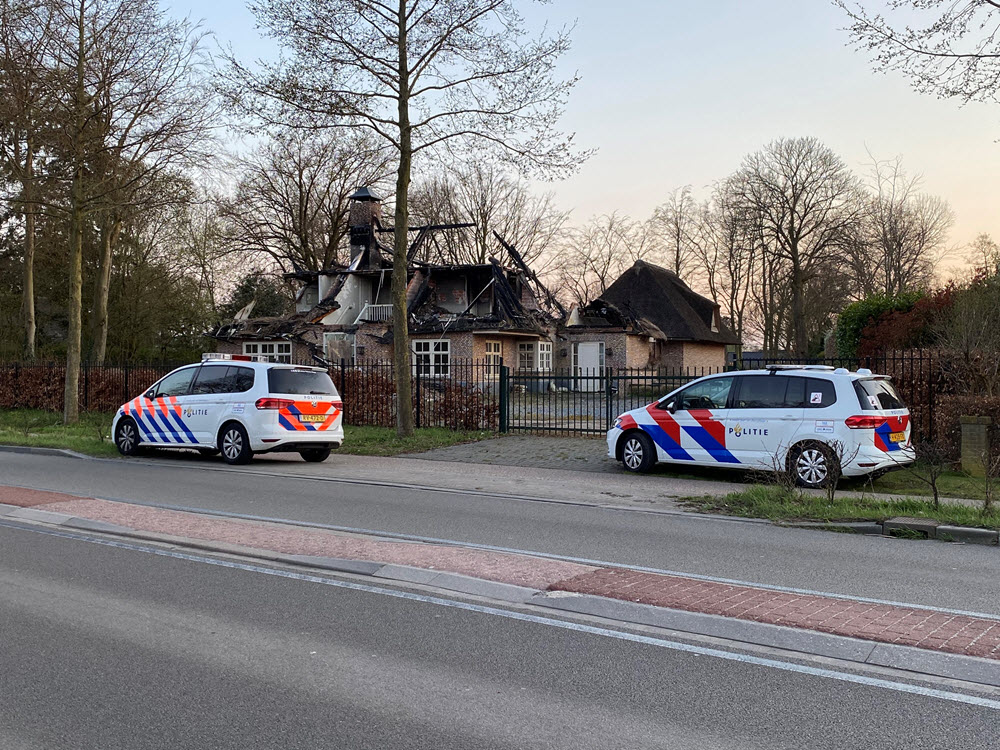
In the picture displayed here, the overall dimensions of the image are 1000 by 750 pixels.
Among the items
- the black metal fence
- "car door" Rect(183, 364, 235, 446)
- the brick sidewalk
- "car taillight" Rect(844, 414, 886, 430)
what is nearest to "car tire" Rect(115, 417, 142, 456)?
"car door" Rect(183, 364, 235, 446)

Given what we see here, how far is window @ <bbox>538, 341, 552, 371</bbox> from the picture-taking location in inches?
1716

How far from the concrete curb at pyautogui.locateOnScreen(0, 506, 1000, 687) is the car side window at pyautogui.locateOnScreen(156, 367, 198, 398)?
8.32m

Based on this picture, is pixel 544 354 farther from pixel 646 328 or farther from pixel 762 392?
pixel 762 392

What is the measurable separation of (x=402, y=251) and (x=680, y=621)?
13792mm

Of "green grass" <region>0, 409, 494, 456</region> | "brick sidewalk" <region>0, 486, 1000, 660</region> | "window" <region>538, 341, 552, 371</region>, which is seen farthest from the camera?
"window" <region>538, 341, 552, 371</region>

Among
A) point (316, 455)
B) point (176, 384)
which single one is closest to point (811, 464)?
point (316, 455)

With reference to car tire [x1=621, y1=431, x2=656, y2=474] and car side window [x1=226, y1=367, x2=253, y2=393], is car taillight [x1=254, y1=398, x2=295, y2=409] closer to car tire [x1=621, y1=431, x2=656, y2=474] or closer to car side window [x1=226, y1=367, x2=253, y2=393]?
car side window [x1=226, y1=367, x2=253, y2=393]

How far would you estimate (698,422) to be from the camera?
12977mm

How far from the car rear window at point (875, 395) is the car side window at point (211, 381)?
10.2 meters

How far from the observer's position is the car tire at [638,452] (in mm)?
13594

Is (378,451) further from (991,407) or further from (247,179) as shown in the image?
(247,179)

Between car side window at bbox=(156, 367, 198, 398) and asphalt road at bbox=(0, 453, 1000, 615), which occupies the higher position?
car side window at bbox=(156, 367, 198, 398)

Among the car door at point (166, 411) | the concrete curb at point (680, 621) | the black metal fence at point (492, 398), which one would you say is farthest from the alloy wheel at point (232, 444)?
the concrete curb at point (680, 621)

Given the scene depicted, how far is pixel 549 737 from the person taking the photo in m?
3.90
